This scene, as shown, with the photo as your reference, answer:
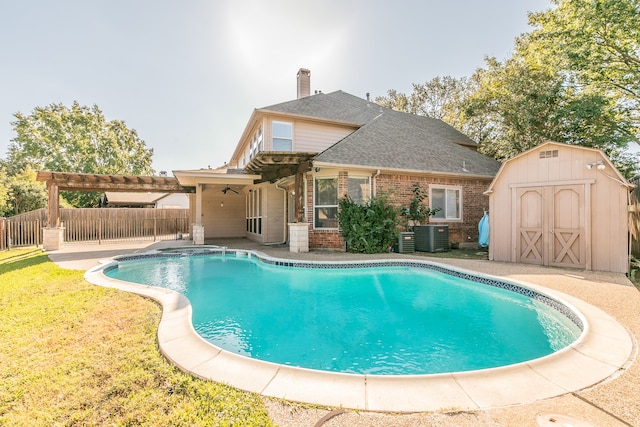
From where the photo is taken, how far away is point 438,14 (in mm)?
11102

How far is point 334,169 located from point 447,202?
225 inches

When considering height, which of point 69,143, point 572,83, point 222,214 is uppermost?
point 69,143

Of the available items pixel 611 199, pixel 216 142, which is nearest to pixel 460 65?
pixel 611 199

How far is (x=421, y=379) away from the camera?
247 centimetres

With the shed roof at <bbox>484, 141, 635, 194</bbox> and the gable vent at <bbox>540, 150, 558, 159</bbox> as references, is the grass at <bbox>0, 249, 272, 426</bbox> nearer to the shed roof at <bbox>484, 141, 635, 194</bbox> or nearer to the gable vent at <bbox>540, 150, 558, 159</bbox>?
the shed roof at <bbox>484, 141, 635, 194</bbox>

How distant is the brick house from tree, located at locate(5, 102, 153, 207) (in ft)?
79.2

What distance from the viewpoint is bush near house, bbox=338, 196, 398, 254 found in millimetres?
10578

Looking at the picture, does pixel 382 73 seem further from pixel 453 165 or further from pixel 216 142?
pixel 216 142

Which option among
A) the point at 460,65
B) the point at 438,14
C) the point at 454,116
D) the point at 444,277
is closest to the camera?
the point at 444,277

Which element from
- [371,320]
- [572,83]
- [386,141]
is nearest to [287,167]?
[386,141]

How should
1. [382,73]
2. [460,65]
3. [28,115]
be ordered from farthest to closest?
1. [28,115]
2. [460,65]
3. [382,73]

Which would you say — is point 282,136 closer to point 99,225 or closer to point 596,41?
point 99,225

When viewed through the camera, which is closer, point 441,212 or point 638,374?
point 638,374

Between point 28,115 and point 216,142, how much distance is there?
74.0ft
